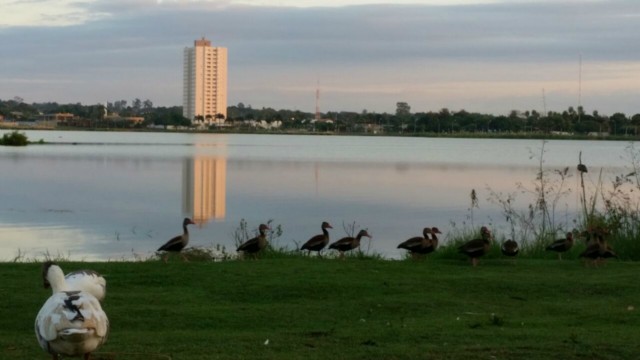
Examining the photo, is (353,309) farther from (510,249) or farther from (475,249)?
(510,249)

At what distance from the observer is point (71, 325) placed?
7363mm

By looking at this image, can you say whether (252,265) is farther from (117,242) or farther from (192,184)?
(192,184)

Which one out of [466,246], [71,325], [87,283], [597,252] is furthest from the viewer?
[466,246]

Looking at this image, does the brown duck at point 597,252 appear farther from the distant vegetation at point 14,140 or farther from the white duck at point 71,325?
the distant vegetation at point 14,140

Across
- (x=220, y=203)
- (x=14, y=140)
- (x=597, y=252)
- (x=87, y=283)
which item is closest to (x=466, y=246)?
(x=597, y=252)

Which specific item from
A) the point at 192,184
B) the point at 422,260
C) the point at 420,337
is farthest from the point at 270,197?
the point at 420,337

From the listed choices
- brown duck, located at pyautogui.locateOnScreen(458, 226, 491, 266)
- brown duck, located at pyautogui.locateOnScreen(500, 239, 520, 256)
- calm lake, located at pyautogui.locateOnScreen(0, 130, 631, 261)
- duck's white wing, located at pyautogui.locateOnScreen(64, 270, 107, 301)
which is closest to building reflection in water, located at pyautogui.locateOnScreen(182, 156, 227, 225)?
calm lake, located at pyautogui.locateOnScreen(0, 130, 631, 261)

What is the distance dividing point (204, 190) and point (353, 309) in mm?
27875

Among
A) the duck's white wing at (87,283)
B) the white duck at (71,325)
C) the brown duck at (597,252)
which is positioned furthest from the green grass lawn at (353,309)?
the white duck at (71,325)

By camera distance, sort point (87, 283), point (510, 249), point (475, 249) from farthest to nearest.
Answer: point (510, 249)
point (475, 249)
point (87, 283)

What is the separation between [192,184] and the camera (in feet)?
133

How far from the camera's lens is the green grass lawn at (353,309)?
8.91m

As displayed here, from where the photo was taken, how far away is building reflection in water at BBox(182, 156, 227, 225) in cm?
2924

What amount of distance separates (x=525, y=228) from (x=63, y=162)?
134 ft
